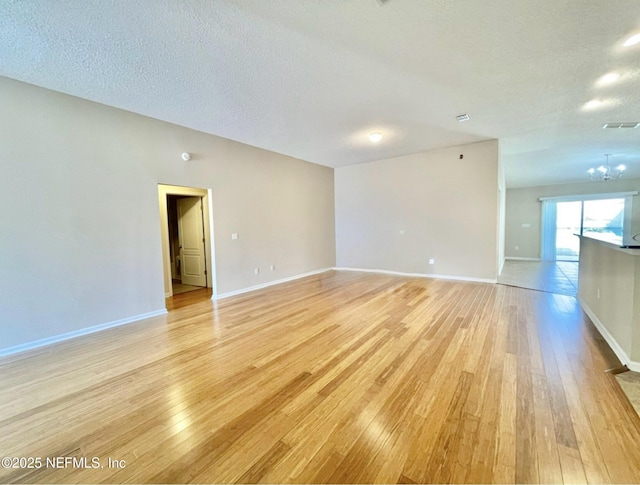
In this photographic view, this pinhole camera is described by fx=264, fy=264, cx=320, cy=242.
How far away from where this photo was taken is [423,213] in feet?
20.8

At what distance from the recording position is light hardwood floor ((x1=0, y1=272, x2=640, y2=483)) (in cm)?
142

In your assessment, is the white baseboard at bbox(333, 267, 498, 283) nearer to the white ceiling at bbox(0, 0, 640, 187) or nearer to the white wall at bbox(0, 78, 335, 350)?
the white ceiling at bbox(0, 0, 640, 187)

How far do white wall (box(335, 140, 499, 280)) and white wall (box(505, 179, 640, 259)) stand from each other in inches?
223

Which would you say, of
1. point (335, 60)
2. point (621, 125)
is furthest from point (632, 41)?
point (621, 125)

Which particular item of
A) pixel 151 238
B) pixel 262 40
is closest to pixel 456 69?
pixel 262 40

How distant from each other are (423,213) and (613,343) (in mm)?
4066

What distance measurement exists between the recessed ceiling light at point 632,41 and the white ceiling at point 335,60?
63 mm

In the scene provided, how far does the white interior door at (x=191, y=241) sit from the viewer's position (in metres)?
5.84

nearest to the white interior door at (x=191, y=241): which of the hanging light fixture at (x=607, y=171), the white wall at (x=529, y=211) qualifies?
the hanging light fixture at (x=607, y=171)

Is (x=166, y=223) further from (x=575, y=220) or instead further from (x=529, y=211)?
(x=575, y=220)

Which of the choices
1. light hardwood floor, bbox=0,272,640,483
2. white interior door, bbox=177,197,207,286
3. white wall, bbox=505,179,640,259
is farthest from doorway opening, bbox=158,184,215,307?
white wall, bbox=505,179,640,259

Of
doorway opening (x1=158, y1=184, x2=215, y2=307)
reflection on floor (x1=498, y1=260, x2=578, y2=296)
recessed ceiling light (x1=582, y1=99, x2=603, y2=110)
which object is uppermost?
recessed ceiling light (x1=582, y1=99, x2=603, y2=110)

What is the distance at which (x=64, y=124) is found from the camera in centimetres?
326

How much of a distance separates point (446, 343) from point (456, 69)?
116 inches
